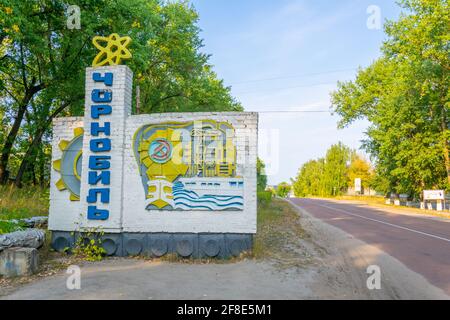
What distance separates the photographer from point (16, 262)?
22.3 ft

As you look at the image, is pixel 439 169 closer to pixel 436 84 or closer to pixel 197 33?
pixel 436 84

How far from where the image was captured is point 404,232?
45.3ft

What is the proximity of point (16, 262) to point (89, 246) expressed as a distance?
186 cm

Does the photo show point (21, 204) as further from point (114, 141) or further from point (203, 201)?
point (203, 201)

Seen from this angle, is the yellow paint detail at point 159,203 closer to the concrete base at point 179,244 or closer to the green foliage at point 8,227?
the concrete base at point 179,244

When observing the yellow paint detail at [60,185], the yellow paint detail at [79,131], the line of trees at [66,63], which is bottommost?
the yellow paint detail at [60,185]

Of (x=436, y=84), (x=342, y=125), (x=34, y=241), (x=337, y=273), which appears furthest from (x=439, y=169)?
(x=34, y=241)

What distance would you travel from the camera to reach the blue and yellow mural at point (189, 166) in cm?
838

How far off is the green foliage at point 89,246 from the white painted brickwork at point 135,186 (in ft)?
0.87

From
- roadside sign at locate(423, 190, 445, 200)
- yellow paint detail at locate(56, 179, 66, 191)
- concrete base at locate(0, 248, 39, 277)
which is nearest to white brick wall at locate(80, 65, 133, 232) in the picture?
yellow paint detail at locate(56, 179, 66, 191)

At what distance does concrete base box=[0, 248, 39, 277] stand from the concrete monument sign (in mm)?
1743

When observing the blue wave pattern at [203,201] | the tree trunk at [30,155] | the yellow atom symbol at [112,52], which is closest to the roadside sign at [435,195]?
the blue wave pattern at [203,201]

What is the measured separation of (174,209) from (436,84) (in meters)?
31.0

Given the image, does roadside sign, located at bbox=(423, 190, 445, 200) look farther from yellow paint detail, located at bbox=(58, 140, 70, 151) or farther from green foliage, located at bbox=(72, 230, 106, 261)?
yellow paint detail, located at bbox=(58, 140, 70, 151)
